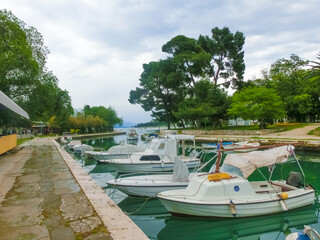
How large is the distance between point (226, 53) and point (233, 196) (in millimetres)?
47993

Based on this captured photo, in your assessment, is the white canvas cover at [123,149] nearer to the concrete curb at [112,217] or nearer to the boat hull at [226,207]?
the concrete curb at [112,217]

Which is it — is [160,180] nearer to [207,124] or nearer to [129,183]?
[129,183]

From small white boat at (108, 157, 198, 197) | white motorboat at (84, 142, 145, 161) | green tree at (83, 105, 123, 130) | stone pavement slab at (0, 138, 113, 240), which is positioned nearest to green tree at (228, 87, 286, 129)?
white motorboat at (84, 142, 145, 161)

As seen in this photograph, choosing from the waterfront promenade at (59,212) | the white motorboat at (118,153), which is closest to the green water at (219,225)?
the waterfront promenade at (59,212)

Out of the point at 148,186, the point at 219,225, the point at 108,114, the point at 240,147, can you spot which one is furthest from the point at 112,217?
the point at 108,114

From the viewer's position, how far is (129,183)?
10.5 m

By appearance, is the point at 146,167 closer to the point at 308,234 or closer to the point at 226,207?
the point at 226,207

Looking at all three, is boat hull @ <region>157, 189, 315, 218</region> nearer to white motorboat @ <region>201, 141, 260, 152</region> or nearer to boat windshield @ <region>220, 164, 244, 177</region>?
boat windshield @ <region>220, 164, 244, 177</region>

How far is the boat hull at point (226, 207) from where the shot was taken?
313 inches

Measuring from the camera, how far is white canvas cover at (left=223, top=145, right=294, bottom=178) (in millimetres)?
8891

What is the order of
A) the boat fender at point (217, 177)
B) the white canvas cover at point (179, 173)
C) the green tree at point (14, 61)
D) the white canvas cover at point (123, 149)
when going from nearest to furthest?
the boat fender at point (217, 177)
the white canvas cover at point (179, 173)
the white canvas cover at point (123, 149)
the green tree at point (14, 61)

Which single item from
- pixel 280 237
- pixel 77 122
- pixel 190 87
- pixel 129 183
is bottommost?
pixel 280 237

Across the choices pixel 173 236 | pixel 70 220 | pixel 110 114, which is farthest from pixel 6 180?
pixel 110 114

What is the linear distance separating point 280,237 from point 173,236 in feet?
10.3
